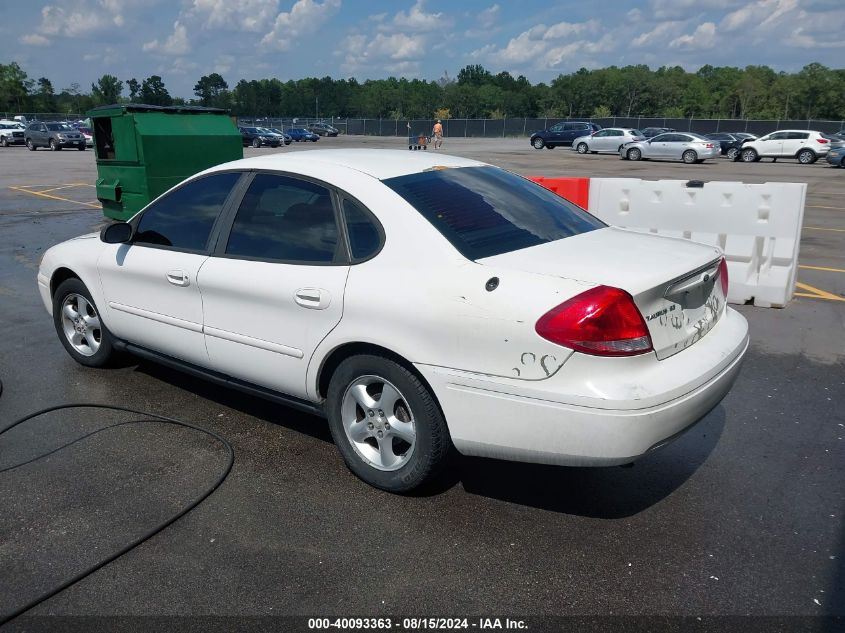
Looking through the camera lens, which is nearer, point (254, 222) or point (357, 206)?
point (357, 206)

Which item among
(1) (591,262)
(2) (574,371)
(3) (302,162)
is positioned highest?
(3) (302,162)

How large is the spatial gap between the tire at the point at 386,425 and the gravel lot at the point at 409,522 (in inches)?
6.3

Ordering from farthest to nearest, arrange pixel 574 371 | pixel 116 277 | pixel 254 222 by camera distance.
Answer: pixel 116 277
pixel 254 222
pixel 574 371

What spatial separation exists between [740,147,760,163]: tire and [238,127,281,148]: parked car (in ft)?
96.2

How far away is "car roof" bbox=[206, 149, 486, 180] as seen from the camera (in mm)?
3752

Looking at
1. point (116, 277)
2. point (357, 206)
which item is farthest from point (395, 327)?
point (116, 277)

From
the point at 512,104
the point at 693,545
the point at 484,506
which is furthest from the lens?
the point at 512,104

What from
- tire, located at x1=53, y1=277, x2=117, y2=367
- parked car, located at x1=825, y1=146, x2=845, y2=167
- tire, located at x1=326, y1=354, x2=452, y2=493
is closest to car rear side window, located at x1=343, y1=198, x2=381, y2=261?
tire, located at x1=326, y1=354, x2=452, y2=493

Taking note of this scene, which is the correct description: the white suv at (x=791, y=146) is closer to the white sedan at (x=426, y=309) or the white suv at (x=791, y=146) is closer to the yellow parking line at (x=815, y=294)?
the yellow parking line at (x=815, y=294)

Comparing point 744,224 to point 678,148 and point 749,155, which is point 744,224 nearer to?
point 678,148

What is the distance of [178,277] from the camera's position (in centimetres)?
415

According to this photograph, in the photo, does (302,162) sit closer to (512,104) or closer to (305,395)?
(305,395)

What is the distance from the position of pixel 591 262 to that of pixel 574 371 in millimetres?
575

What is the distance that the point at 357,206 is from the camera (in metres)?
3.51
